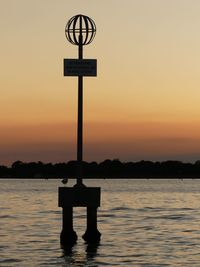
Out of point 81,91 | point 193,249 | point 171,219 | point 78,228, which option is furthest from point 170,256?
point 171,219

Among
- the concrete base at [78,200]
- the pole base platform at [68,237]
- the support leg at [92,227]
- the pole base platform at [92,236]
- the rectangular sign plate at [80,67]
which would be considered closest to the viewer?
the concrete base at [78,200]

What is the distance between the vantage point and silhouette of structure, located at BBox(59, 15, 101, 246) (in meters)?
31.1

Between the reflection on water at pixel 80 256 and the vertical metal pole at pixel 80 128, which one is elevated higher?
the vertical metal pole at pixel 80 128

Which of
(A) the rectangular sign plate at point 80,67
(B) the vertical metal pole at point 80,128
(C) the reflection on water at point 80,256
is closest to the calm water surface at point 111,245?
(C) the reflection on water at point 80,256

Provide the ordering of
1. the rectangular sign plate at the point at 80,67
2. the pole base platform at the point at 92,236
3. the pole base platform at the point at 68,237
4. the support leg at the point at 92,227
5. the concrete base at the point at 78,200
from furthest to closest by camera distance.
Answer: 1. the pole base platform at the point at 92,236
2. the pole base platform at the point at 68,237
3. the rectangular sign plate at the point at 80,67
4. the support leg at the point at 92,227
5. the concrete base at the point at 78,200

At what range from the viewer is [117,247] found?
36156 millimetres

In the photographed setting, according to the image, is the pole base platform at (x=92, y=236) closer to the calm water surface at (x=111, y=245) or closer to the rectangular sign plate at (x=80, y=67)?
the calm water surface at (x=111, y=245)

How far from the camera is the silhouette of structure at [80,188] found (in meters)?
31.1

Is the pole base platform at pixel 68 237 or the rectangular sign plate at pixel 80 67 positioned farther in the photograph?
the pole base platform at pixel 68 237

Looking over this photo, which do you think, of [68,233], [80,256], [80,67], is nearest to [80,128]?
[80,67]

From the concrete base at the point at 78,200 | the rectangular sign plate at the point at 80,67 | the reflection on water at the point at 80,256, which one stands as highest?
the rectangular sign plate at the point at 80,67

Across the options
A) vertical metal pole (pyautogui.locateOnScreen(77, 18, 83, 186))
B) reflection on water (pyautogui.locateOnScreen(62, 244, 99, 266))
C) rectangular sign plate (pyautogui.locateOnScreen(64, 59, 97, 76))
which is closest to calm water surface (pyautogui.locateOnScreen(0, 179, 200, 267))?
reflection on water (pyautogui.locateOnScreen(62, 244, 99, 266))

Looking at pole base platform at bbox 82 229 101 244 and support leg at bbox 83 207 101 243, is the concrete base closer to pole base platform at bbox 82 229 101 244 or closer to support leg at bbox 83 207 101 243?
support leg at bbox 83 207 101 243

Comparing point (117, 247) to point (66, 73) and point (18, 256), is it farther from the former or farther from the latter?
point (66, 73)
